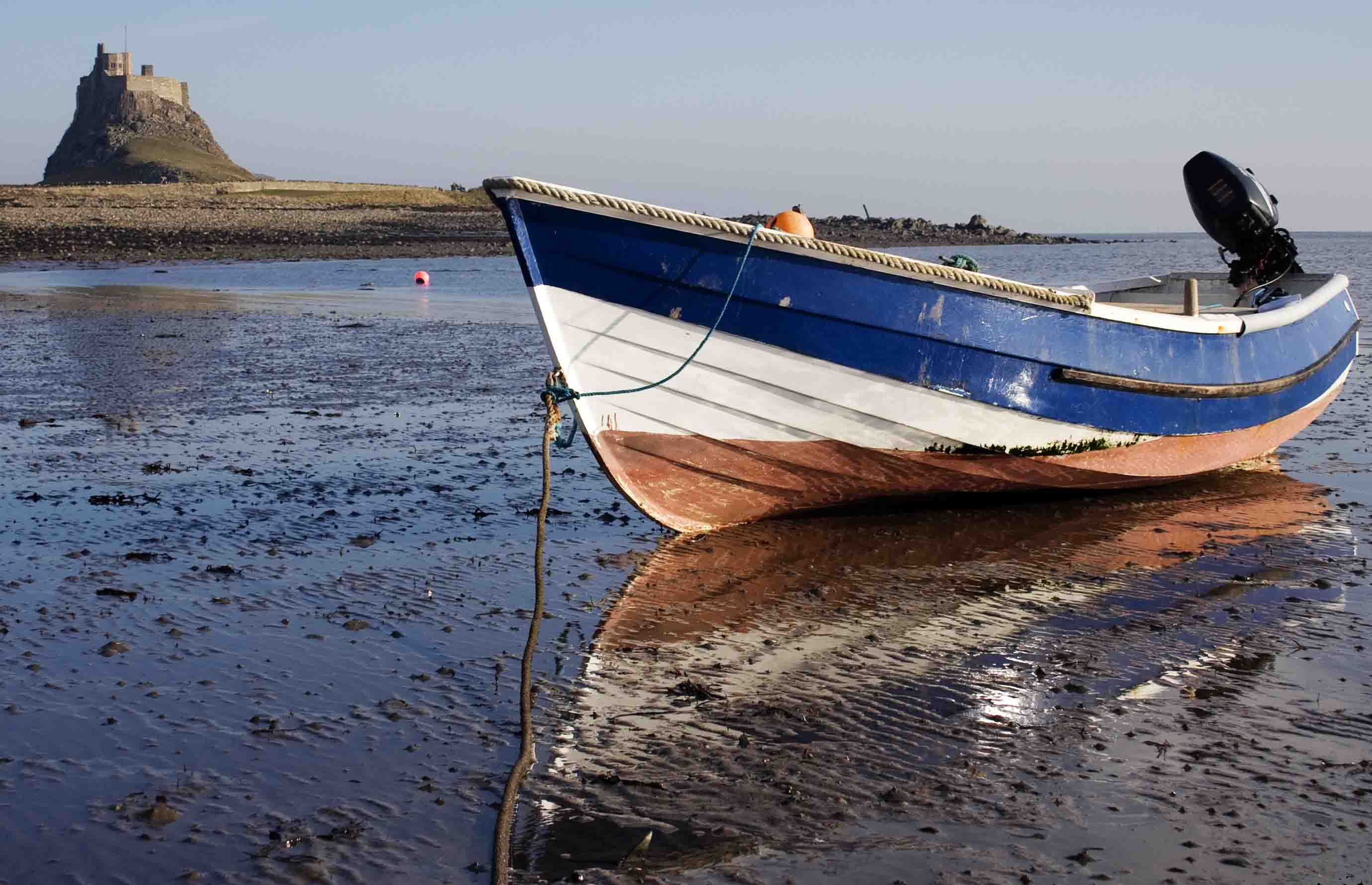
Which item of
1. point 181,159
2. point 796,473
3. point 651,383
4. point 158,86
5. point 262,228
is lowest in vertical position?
point 796,473

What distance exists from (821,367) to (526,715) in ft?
10.2

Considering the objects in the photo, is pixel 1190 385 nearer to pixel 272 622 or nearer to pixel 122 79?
pixel 272 622

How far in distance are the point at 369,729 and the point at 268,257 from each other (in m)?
35.8

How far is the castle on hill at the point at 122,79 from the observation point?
4670 inches

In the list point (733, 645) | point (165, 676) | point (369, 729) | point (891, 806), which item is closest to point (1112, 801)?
point (891, 806)

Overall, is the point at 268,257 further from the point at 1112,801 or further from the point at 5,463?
the point at 1112,801

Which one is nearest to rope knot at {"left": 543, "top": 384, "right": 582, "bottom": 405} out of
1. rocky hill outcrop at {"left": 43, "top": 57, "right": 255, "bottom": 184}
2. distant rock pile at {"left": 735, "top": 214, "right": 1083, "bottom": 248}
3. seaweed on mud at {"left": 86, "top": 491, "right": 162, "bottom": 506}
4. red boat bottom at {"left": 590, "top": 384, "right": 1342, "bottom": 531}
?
red boat bottom at {"left": 590, "top": 384, "right": 1342, "bottom": 531}

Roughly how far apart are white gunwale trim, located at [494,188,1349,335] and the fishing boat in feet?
0.04

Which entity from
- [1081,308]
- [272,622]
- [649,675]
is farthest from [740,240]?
[272,622]

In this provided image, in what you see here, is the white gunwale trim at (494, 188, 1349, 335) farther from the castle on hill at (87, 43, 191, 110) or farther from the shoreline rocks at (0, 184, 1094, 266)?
the castle on hill at (87, 43, 191, 110)

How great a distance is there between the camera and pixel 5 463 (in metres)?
8.55

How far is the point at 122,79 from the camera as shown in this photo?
11844cm

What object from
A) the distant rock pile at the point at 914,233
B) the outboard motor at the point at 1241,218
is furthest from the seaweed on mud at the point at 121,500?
the distant rock pile at the point at 914,233

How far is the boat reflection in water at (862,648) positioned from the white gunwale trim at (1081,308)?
46.7 inches
